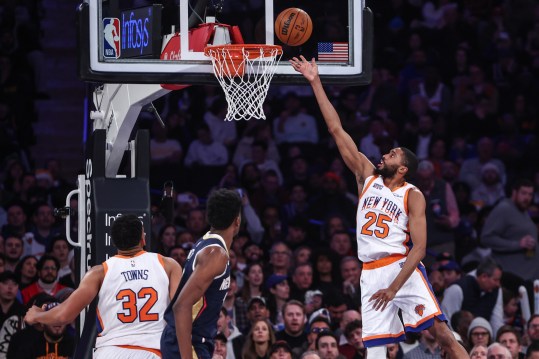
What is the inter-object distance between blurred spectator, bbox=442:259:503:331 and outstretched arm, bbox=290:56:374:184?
447cm

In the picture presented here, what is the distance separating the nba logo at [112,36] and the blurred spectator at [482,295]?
220 inches

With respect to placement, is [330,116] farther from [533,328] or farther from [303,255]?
[303,255]

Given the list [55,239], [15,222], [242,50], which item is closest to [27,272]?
[55,239]

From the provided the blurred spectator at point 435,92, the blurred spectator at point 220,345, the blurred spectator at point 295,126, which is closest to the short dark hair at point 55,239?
the blurred spectator at point 220,345

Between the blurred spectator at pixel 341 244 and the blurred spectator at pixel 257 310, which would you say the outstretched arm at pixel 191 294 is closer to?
the blurred spectator at pixel 257 310

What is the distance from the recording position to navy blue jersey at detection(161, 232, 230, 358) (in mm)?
7359

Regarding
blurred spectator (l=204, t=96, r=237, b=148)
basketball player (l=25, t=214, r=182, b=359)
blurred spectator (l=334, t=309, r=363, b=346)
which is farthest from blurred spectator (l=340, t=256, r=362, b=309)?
basketball player (l=25, t=214, r=182, b=359)

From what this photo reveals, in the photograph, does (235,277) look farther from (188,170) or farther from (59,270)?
(188,170)

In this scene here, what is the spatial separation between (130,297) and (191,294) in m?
0.86

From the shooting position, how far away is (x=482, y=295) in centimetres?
1309

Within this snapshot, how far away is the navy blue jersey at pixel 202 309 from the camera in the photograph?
7359 mm

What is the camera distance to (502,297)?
13125 millimetres

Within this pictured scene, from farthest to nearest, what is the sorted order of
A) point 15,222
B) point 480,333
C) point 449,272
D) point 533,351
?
point 15,222 < point 449,272 < point 480,333 < point 533,351

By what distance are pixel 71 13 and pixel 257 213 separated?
18.7 feet
